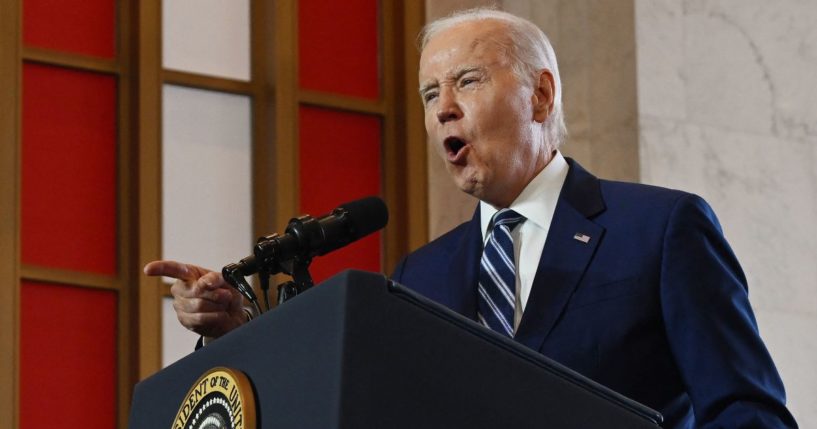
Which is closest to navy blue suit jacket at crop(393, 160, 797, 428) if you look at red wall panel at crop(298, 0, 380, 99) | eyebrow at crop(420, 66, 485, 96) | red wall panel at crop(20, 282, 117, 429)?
eyebrow at crop(420, 66, 485, 96)

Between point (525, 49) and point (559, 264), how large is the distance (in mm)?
626

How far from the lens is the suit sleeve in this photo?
101 inches

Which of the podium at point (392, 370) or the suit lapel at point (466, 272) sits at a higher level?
the suit lapel at point (466, 272)

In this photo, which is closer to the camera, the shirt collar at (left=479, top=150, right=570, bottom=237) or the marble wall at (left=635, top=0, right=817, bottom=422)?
the shirt collar at (left=479, top=150, right=570, bottom=237)

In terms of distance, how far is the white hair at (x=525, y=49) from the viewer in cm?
332

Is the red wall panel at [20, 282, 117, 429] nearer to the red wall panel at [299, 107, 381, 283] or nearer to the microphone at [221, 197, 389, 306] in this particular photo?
the red wall panel at [299, 107, 381, 283]

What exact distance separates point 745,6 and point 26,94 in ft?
8.26

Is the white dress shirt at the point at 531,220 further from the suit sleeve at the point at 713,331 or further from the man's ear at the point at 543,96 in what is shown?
the suit sleeve at the point at 713,331

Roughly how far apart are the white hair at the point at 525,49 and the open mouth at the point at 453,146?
→ 0.23 metres

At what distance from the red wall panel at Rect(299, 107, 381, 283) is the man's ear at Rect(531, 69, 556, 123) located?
2198 millimetres

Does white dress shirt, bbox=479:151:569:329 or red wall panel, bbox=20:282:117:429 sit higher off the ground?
white dress shirt, bbox=479:151:569:329

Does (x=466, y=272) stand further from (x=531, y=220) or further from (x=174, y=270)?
(x=174, y=270)

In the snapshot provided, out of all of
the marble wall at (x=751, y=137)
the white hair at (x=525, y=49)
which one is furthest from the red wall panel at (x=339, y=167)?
the white hair at (x=525, y=49)

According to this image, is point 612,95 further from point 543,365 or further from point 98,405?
point 543,365
